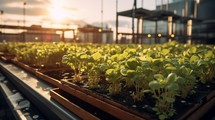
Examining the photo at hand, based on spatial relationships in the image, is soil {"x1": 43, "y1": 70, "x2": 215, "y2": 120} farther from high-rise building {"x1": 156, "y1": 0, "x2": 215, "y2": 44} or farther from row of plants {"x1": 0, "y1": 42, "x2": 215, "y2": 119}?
high-rise building {"x1": 156, "y1": 0, "x2": 215, "y2": 44}

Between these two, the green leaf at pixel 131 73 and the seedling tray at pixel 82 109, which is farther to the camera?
the seedling tray at pixel 82 109

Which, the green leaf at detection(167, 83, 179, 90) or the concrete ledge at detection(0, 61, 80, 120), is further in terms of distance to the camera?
the concrete ledge at detection(0, 61, 80, 120)

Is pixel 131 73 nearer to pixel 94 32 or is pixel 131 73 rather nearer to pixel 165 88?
pixel 165 88

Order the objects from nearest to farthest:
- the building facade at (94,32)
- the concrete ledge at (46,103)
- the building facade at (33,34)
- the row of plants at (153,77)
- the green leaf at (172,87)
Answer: the green leaf at (172,87) → the row of plants at (153,77) → the concrete ledge at (46,103) → the building facade at (94,32) → the building facade at (33,34)

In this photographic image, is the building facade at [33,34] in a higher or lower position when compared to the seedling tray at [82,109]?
higher

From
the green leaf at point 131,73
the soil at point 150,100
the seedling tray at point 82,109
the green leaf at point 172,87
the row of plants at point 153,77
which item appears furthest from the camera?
the seedling tray at point 82,109

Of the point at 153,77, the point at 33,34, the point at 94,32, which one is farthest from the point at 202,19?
the point at 153,77

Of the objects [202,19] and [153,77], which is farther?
[202,19]

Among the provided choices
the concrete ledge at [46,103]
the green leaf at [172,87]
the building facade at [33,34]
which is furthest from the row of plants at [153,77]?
the building facade at [33,34]

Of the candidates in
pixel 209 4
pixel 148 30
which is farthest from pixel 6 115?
pixel 148 30

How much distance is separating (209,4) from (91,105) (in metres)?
49.8

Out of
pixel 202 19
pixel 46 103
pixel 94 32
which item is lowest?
pixel 46 103

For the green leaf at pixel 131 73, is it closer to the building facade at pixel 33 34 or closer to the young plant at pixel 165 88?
the young plant at pixel 165 88

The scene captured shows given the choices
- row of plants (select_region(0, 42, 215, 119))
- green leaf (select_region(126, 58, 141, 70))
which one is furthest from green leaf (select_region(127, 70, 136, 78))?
green leaf (select_region(126, 58, 141, 70))
